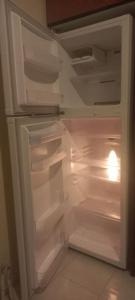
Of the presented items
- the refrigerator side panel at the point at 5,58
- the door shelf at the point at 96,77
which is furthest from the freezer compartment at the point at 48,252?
the door shelf at the point at 96,77

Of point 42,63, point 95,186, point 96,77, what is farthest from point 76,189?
point 42,63

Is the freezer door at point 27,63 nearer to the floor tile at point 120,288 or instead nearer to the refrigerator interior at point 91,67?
the refrigerator interior at point 91,67

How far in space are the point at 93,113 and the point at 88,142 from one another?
514mm

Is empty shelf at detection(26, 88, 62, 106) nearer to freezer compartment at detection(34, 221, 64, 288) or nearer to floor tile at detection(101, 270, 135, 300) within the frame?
freezer compartment at detection(34, 221, 64, 288)

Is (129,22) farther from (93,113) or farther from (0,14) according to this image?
(0,14)

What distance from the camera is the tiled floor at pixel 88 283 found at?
1323 mm

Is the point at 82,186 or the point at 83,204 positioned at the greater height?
the point at 82,186

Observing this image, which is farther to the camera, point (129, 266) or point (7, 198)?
point (129, 266)

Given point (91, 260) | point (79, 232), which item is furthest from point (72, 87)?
point (91, 260)

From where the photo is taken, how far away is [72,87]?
1.71 meters

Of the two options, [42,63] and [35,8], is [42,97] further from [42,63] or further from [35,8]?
[35,8]

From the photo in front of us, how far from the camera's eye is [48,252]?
148 cm

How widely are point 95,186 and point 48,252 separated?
0.78 m

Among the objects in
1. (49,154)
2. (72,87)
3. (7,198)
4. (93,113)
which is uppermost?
(72,87)
